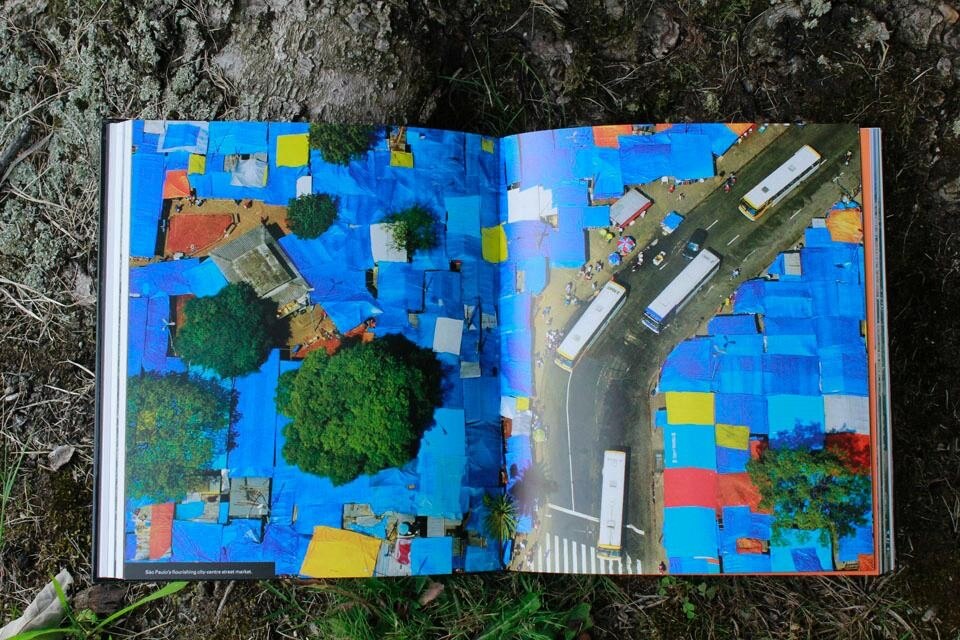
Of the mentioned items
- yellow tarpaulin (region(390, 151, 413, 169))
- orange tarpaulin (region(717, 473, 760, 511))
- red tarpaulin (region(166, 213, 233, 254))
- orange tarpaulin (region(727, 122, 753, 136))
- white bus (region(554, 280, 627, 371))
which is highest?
orange tarpaulin (region(727, 122, 753, 136))

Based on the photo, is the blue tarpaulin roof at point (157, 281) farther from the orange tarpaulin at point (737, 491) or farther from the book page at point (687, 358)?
the orange tarpaulin at point (737, 491)

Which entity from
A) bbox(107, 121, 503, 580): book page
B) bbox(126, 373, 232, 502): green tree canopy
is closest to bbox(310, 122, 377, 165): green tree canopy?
bbox(107, 121, 503, 580): book page

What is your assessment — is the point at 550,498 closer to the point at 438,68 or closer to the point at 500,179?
the point at 500,179

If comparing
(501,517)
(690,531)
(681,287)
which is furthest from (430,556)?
(681,287)

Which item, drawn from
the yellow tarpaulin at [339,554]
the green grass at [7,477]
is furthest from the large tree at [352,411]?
the green grass at [7,477]

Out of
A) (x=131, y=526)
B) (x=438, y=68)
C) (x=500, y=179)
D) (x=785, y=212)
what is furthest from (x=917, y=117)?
(x=131, y=526)

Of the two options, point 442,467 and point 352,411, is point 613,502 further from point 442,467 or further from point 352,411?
point 352,411

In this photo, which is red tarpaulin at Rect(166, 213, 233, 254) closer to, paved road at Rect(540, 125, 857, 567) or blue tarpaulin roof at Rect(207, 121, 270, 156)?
blue tarpaulin roof at Rect(207, 121, 270, 156)
